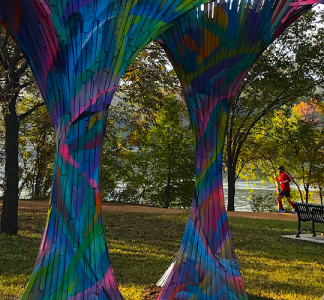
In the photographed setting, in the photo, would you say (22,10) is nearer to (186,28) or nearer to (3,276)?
(186,28)

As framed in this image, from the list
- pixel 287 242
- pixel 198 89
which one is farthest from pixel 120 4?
pixel 287 242

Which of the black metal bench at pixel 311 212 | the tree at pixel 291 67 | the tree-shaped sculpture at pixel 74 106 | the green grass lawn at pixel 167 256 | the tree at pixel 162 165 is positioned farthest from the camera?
the tree at pixel 162 165

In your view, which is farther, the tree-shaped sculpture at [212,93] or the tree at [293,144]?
the tree at [293,144]

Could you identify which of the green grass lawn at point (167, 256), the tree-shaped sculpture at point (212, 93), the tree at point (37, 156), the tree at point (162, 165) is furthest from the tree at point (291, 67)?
the tree-shaped sculpture at point (212, 93)

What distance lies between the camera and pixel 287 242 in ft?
28.2

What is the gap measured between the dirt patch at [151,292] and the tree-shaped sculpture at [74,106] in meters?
1.36

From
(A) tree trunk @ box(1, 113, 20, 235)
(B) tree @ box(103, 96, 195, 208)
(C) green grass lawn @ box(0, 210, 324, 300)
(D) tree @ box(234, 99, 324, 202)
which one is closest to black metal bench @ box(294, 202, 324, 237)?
(C) green grass lawn @ box(0, 210, 324, 300)

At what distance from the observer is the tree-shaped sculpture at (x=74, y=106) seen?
3.16m

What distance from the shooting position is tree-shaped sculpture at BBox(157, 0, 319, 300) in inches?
165

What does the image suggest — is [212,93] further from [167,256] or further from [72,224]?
[167,256]

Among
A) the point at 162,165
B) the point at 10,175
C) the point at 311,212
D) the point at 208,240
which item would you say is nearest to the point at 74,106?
the point at 208,240

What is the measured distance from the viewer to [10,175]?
8344 millimetres

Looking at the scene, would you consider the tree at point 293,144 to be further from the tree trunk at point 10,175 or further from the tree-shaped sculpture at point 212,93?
the tree-shaped sculpture at point 212,93

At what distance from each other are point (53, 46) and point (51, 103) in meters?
0.43
